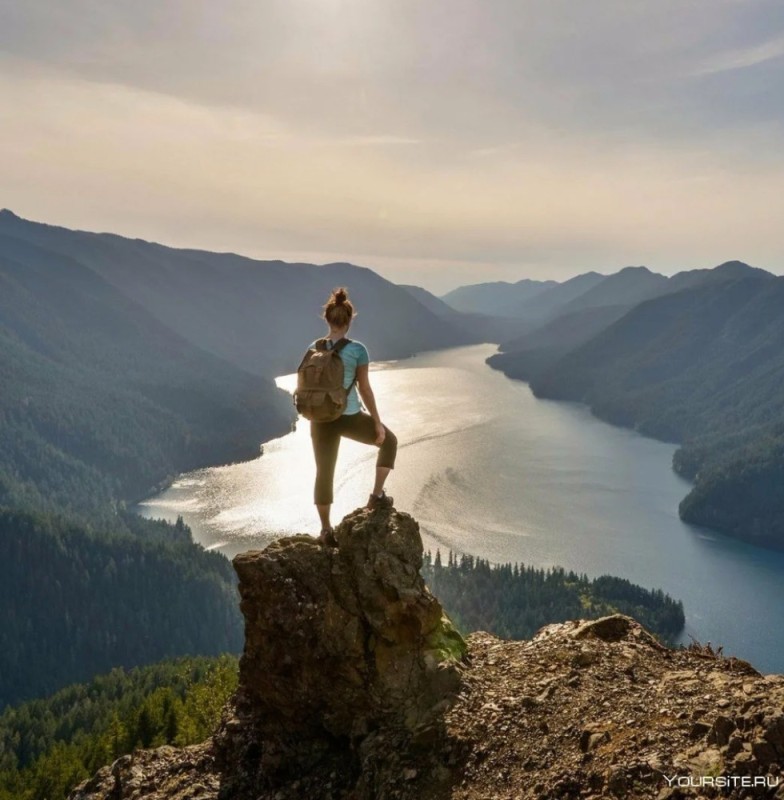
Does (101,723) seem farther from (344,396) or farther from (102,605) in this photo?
(344,396)

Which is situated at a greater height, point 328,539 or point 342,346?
point 342,346

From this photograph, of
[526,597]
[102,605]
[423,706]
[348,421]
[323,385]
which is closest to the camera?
[423,706]

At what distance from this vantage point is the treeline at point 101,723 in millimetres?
54859

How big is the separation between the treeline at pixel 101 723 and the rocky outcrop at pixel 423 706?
19.3 m

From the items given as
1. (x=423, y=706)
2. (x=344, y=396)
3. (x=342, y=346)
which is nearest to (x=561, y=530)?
(x=423, y=706)

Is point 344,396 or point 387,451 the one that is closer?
point 344,396

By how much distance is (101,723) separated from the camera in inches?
3588

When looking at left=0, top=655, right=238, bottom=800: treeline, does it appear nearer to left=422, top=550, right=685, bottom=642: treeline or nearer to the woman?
the woman

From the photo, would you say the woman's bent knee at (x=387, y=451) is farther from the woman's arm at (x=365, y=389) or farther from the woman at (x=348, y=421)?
the woman's arm at (x=365, y=389)

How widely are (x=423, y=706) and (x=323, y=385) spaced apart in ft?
21.5

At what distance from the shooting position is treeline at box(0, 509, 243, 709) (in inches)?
6284

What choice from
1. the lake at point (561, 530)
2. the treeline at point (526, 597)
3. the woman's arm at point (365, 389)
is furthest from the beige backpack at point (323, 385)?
the lake at point (561, 530)

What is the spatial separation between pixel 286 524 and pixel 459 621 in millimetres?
52575

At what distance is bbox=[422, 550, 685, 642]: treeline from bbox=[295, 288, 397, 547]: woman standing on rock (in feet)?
375
